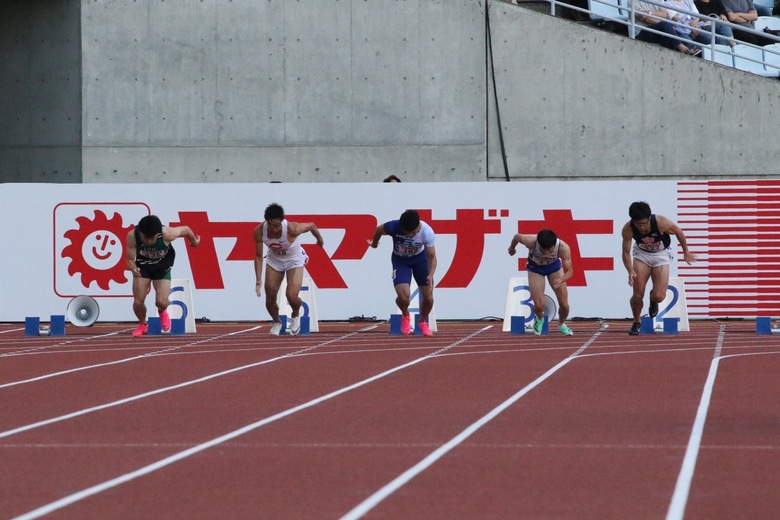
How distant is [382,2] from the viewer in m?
26.0

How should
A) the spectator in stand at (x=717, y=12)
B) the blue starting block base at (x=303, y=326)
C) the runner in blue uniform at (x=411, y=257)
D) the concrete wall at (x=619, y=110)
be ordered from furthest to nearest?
the spectator in stand at (x=717, y=12)
the concrete wall at (x=619, y=110)
the blue starting block base at (x=303, y=326)
the runner in blue uniform at (x=411, y=257)

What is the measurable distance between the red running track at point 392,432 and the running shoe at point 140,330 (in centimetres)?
253

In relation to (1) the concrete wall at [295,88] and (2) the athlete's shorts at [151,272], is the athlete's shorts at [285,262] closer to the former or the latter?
(2) the athlete's shorts at [151,272]

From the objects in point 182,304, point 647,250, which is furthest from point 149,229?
point 647,250

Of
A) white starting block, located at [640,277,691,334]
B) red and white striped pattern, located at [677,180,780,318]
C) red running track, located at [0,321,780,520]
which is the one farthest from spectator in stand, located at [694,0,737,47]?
red running track, located at [0,321,780,520]

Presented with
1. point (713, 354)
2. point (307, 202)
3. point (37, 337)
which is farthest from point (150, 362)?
point (307, 202)

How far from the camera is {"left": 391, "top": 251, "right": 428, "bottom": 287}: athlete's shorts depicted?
18.5 meters

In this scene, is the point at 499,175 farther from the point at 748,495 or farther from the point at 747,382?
the point at 748,495

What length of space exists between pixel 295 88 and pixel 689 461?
18.7m

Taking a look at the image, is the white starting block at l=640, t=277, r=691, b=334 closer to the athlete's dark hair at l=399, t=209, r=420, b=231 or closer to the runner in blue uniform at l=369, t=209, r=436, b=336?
the runner in blue uniform at l=369, t=209, r=436, b=336

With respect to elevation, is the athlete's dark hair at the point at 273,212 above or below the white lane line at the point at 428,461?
above

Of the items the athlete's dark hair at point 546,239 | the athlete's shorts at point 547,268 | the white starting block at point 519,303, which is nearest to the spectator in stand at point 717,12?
the white starting block at point 519,303

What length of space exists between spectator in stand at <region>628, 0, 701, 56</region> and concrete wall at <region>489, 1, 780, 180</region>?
2.68ft

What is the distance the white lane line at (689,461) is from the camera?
21.6ft
